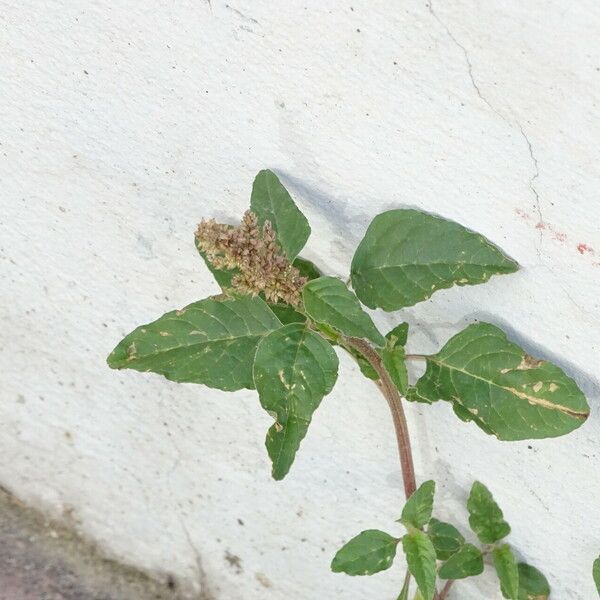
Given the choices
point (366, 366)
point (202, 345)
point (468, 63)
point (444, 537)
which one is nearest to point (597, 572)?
point (444, 537)

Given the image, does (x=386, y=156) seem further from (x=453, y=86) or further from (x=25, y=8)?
(x=25, y=8)

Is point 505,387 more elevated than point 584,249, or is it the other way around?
point 584,249

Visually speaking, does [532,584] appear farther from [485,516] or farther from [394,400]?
[394,400]

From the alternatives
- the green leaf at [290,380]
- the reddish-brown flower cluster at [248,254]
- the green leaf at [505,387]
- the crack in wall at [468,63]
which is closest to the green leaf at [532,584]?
the green leaf at [505,387]

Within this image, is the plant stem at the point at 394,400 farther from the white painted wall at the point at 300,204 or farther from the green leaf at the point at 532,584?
the green leaf at the point at 532,584

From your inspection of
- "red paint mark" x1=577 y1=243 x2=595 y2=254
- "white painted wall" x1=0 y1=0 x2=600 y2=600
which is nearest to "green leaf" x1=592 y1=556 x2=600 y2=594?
"white painted wall" x1=0 y1=0 x2=600 y2=600

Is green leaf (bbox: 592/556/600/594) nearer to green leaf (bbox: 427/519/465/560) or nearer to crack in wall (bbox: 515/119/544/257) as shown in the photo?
green leaf (bbox: 427/519/465/560)
